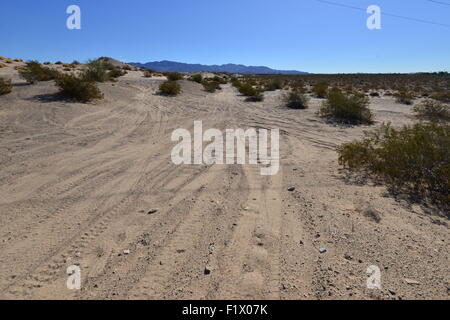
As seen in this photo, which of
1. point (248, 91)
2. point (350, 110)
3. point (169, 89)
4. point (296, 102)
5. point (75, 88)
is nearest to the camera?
point (350, 110)

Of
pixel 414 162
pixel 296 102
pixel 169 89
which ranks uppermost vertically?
pixel 169 89

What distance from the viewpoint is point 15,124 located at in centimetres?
829

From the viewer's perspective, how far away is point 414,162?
477 centimetres

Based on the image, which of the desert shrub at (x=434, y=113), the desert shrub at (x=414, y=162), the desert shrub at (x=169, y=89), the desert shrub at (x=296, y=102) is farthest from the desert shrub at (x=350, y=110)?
the desert shrub at (x=169, y=89)

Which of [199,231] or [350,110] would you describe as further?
[350,110]

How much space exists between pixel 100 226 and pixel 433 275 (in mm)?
3603

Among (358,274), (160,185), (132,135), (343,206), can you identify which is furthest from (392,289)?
(132,135)

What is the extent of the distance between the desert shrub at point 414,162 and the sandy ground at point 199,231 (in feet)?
1.54

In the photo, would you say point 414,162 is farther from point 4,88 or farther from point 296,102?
point 4,88

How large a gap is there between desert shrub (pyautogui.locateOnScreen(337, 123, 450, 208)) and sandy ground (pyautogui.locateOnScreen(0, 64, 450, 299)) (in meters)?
0.47

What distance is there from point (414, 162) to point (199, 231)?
12.3ft

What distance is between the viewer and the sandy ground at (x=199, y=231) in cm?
261

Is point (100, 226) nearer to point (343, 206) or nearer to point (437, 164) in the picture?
point (343, 206)

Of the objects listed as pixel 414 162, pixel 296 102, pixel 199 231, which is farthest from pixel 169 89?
pixel 199 231
